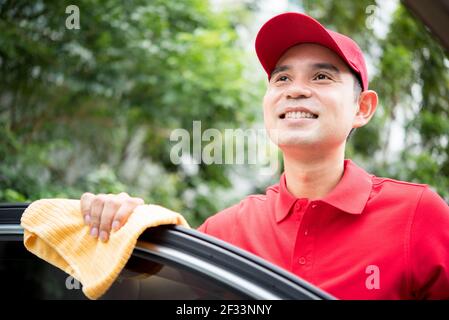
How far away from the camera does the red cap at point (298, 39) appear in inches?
71.0

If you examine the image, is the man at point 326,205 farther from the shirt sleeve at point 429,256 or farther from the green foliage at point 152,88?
the green foliage at point 152,88

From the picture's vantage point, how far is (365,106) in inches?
78.4

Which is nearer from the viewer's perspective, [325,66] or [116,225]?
[116,225]

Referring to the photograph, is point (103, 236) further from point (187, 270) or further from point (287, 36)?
point (287, 36)

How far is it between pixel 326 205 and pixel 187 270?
600 mm

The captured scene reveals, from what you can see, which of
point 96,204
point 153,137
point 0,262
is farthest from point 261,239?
point 153,137

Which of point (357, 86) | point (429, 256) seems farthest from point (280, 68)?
point (429, 256)

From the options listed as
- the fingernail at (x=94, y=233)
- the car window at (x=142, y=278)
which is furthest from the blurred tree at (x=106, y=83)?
the fingernail at (x=94, y=233)

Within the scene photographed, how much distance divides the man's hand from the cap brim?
32.2 inches

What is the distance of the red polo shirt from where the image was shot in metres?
1.54

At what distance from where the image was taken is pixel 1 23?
5129 millimetres

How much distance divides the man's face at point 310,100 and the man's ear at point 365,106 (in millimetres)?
70
